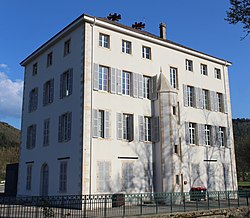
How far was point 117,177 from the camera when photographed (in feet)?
62.2

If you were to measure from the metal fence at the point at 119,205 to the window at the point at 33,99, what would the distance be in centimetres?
915

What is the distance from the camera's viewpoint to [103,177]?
18312 millimetres

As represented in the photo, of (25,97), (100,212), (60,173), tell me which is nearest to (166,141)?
(60,173)

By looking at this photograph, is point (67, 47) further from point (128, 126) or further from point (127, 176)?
point (127, 176)

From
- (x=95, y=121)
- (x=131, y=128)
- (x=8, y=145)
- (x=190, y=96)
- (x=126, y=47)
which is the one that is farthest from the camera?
(x=8, y=145)

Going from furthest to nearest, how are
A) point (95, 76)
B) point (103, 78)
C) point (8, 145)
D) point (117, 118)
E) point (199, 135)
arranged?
point (8, 145) → point (199, 135) → point (103, 78) → point (117, 118) → point (95, 76)

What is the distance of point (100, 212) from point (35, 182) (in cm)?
946

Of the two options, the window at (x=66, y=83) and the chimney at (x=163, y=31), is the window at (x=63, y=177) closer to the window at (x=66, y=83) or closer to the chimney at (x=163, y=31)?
the window at (x=66, y=83)

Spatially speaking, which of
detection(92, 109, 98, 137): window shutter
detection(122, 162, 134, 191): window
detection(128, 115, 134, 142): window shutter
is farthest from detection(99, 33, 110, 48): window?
detection(122, 162, 134, 191): window

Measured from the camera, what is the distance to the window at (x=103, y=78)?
1962cm

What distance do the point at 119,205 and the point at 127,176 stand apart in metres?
2.80

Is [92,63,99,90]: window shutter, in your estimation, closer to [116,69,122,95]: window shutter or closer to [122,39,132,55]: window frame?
[116,69,122,95]: window shutter

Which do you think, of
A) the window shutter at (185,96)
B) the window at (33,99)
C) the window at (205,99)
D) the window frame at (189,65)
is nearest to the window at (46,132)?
the window at (33,99)

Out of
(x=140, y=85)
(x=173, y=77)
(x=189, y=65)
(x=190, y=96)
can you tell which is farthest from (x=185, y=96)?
(x=140, y=85)
